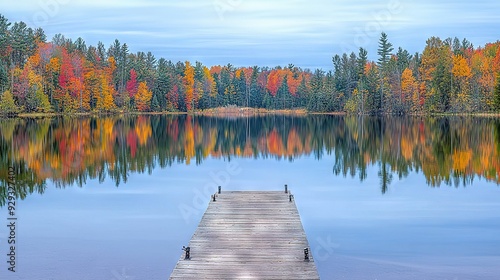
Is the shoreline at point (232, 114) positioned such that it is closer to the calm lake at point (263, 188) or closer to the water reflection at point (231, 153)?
the water reflection at point (231, 153)

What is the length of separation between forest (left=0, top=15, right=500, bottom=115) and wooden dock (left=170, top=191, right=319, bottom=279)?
266ft

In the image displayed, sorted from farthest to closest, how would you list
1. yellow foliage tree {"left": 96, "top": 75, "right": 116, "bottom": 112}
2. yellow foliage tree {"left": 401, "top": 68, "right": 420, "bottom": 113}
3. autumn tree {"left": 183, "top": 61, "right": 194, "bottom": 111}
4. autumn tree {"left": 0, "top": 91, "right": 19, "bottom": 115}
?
autumn tree {"left": 183, "top": 61, "right": 194, "bottom": 111}, yellow foliage tree {"left": 96, "top": 75, "right": 116, "bottom": 112}, yellow foliage tree {"left": 401, "top": 68, "right": 420, "bottom": 113}, autumn tree {"left": 0, "top": 91, "right": 19, "bottom": 115}

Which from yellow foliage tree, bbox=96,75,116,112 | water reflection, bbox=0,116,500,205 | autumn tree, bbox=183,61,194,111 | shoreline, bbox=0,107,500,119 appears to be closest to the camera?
water reflection, bbox=0,116,500,205

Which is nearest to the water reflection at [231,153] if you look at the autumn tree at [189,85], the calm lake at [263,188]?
the calm lake at [263,188]

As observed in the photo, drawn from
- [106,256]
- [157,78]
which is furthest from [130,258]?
[157,78]

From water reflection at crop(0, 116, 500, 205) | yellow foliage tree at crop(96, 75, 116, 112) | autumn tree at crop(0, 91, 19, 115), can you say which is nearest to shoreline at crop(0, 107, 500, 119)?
autumn tree at crop(0, 91, 19, 115)

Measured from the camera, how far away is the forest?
10623 cm

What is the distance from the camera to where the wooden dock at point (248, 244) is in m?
13.1

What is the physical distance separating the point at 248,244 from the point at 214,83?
15070 cm

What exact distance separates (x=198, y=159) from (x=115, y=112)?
101m

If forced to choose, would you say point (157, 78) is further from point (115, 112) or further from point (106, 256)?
point (106, 256)

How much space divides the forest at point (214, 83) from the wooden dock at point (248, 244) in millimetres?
81200

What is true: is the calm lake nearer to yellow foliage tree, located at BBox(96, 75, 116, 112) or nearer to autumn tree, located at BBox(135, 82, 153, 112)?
yellow foliage tree, located at BBox(96, 75, 116, 112)

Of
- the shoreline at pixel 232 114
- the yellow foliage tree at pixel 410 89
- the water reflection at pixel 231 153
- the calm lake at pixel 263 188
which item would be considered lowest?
the calm lake at pixel 263 188
